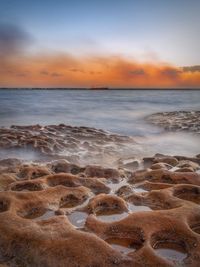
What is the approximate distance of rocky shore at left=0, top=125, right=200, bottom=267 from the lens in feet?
10.9

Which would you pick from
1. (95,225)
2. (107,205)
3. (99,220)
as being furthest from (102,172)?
(95,225)

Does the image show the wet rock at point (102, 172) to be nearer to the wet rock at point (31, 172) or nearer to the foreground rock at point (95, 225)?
the foreground rock at point (95, 225)

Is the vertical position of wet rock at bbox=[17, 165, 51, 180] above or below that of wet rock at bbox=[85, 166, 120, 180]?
above

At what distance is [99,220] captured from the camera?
4.07 metres

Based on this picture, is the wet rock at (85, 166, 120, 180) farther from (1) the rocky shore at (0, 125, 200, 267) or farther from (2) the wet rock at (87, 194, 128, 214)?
(2) the wet rock at (87, 194, 128, 214)

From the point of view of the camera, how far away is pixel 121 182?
6512mm

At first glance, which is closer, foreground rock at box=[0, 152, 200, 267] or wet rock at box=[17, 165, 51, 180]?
foreground rock at box=[0, 152, 200, 267]

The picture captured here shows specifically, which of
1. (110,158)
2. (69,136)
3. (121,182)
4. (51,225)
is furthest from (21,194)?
(69,136)

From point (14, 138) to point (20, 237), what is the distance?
884 cm

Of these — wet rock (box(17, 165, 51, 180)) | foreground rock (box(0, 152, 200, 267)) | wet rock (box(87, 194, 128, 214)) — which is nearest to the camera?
foreground rock (box(0, 152, 200, 267))

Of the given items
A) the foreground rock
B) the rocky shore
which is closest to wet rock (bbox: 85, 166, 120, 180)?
the rocky shore

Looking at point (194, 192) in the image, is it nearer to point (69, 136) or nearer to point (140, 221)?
point (140, 221)

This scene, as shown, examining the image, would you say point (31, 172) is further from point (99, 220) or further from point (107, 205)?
point (99, 220)

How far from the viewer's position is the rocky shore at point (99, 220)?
3326mm
